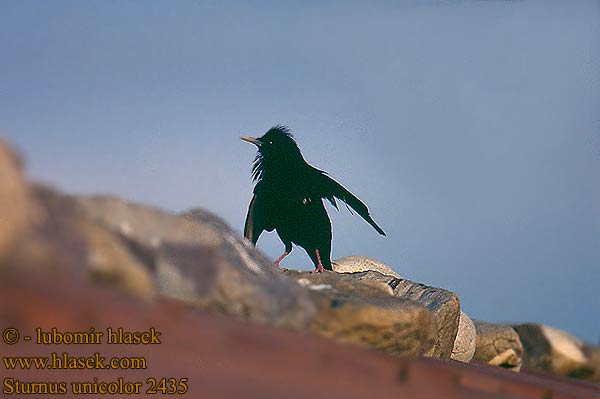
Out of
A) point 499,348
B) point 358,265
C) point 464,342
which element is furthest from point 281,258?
point 499,348

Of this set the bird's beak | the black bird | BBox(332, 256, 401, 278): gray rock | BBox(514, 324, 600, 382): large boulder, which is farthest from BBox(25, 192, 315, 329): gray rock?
BBox(514, 324, 600, 382): large boulder

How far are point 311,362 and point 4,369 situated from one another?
2.88ft

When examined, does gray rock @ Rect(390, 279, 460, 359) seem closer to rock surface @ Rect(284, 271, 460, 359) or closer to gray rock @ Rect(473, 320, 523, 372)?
rock surface @ Rect(284, 271, 460, 359)

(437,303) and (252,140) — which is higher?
(252,140)

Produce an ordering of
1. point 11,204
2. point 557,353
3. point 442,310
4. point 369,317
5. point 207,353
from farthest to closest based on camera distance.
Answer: point 557,353 < point 442,310 < point 369,317 < point 207,353 < point 11,204

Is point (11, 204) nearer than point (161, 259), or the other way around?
point (11, 204)

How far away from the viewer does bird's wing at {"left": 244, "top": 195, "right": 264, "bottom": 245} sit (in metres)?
7.78

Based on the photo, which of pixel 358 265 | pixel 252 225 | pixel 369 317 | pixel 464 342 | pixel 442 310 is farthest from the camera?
pixel 358 265

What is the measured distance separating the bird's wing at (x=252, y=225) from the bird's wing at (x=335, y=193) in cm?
81

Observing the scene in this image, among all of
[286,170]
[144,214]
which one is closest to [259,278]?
[144,214]

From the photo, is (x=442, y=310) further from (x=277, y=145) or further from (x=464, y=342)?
(x=277, y=145)

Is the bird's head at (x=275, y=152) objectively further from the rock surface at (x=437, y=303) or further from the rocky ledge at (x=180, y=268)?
the rocky ledge at (x=180, y=268)

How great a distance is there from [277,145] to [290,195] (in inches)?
23.1

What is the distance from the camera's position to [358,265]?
348 inches
